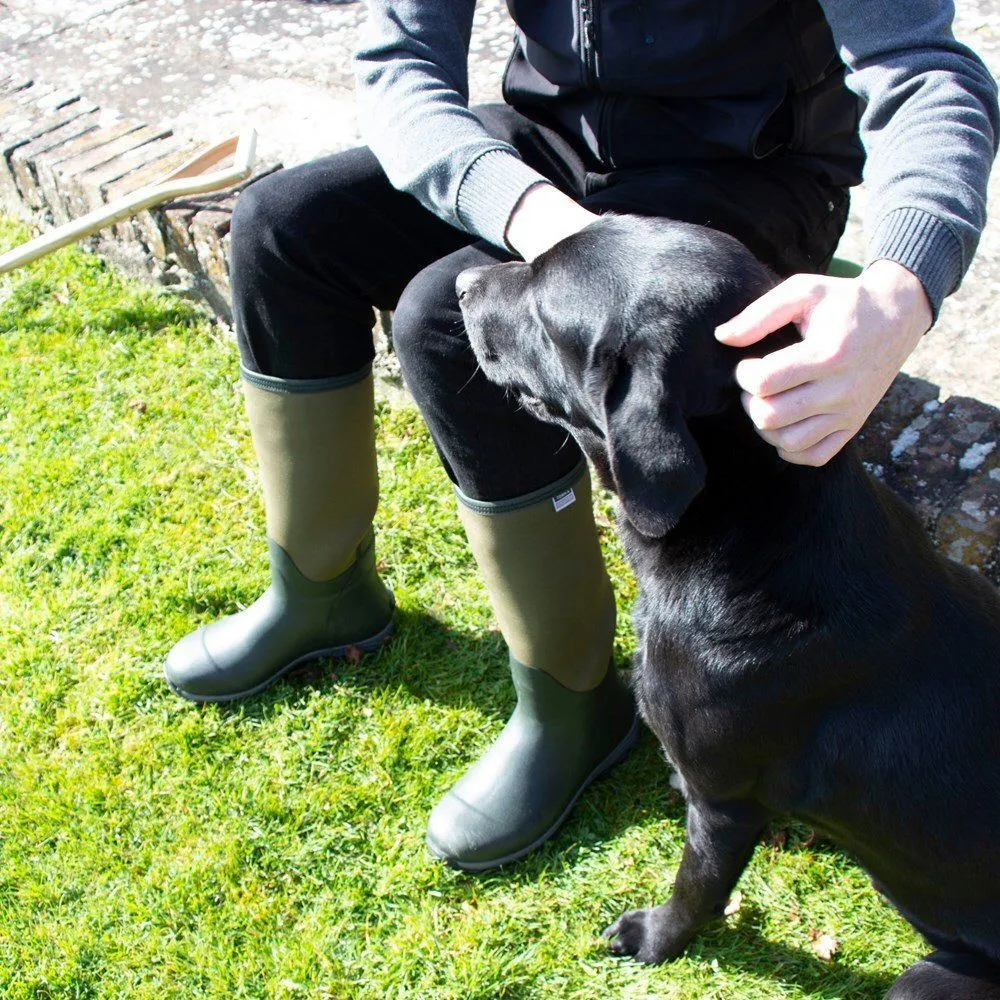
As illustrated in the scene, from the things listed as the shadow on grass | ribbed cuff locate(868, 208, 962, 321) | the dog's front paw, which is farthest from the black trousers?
the shadow on grass

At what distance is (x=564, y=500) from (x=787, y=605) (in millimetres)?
651

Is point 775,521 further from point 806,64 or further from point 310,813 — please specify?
point 310,813

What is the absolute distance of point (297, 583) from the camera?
2.88 metres

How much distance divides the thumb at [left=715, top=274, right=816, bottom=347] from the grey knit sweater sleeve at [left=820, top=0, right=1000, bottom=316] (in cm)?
19

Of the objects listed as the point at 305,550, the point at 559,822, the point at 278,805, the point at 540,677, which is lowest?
the point at 559,822

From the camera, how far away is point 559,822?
A: 8.77 ft

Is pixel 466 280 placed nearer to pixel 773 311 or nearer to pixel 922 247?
pixel 773 311

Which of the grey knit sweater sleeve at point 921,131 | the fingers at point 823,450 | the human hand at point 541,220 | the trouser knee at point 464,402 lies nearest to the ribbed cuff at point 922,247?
the grey knit sweater sleeve at point 921,131

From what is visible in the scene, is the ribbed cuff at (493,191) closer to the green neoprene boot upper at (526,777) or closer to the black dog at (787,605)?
the black dog at (787,605)

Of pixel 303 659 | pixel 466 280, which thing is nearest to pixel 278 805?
pixel 303 659

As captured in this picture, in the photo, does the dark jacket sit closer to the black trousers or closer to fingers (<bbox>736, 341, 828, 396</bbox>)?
the black trousers

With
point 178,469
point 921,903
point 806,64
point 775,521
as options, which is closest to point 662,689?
point 775,521

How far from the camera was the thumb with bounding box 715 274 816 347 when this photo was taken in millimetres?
1704

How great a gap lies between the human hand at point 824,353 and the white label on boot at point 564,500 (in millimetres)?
710
